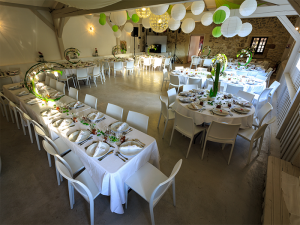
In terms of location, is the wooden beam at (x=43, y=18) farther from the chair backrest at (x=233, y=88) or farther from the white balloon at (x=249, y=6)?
the chair backrest at (x=233, y=88)

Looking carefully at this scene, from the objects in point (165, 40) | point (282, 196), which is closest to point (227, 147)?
point (282, 196)

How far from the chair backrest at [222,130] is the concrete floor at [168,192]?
50cm

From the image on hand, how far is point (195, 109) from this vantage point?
292 centimetres

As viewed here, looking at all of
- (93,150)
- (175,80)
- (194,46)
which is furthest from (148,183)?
(194,46)

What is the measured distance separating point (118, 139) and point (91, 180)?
60 centimetres

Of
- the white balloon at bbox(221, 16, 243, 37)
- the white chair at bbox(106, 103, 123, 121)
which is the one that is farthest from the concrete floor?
the white balloon at bbox(221, 16, 243, 37)

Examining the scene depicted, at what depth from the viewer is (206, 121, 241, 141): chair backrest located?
245 cm

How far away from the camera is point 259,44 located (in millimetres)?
9602

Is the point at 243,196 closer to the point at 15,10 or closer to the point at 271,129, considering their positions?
the point at 271,129

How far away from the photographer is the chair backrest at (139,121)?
2459mm

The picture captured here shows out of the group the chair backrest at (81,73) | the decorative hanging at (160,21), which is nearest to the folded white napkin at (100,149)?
the decorative hanging at (160,21)

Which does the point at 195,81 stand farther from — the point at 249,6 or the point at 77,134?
the point at 77,134

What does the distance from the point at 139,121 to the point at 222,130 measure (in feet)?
4.72

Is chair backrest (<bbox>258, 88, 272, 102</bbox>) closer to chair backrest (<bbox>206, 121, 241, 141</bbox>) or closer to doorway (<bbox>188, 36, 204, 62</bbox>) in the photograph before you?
chair backrest (<bbox>206, 121, 241, 141</bbox>)
